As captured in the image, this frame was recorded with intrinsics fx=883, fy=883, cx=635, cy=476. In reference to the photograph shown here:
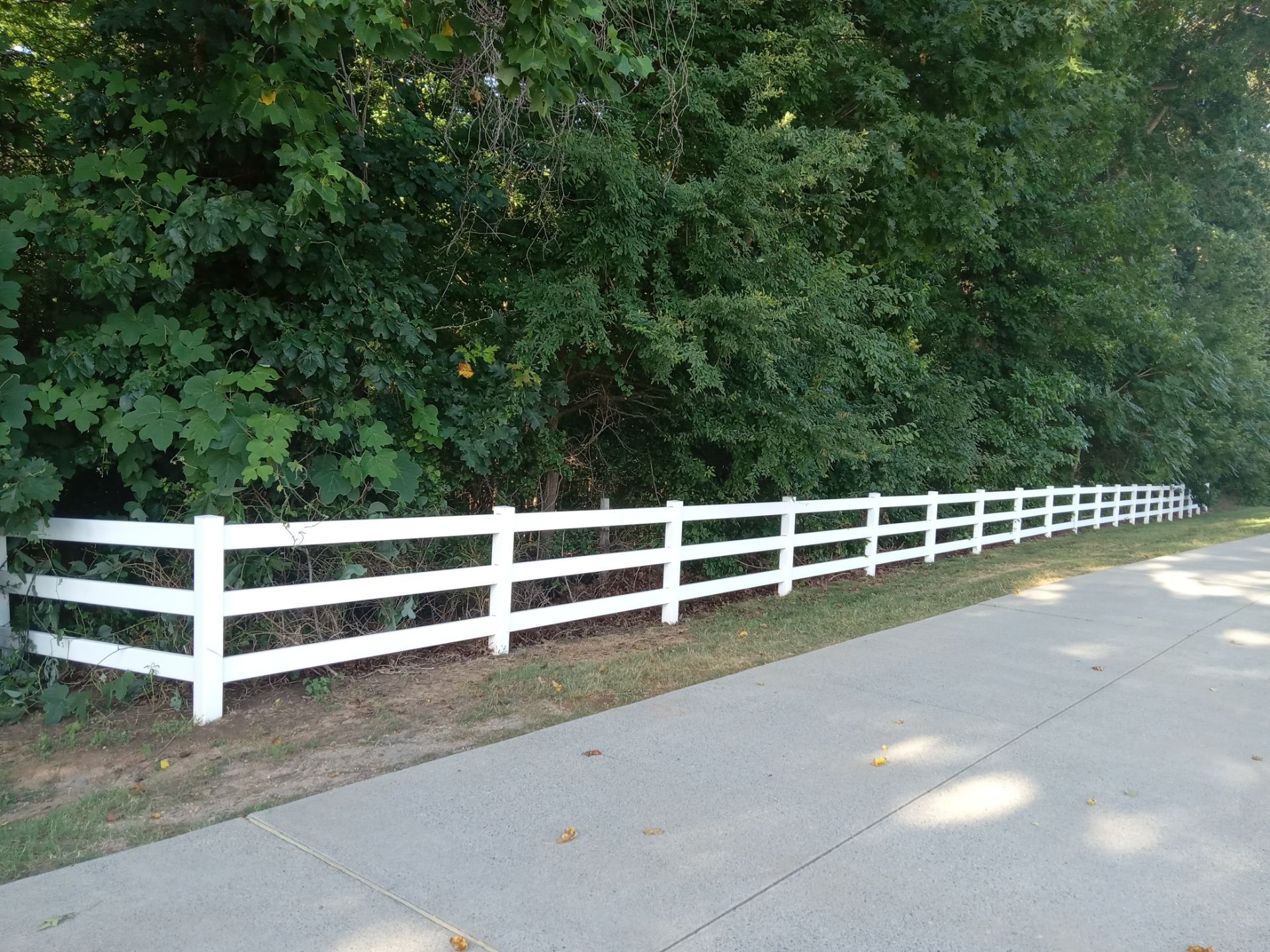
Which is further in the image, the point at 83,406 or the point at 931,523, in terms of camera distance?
the point at 931,523

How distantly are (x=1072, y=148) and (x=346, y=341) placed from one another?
54.7ft

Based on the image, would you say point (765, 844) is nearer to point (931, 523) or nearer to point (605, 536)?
point (605, 536)

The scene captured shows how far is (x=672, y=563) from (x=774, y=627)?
1137mm

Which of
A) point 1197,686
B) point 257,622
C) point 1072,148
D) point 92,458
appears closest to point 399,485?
point 257,622

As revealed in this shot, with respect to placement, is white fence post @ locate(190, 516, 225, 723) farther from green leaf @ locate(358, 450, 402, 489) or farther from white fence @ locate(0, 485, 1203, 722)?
green leaf @ locate(358, 450, 402, 489)

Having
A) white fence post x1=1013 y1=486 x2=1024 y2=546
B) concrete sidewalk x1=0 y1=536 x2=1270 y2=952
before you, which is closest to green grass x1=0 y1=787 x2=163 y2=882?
concrete sidewalk x1=0 y1=536 x2=1270 y2=952

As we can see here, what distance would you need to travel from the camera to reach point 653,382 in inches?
351

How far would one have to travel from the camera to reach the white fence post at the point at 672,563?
27.0 ft

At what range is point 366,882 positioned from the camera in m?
3.35

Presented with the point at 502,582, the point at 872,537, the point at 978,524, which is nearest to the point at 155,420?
the point at 502,582

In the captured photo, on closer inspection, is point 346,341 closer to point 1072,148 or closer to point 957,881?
point 957,881

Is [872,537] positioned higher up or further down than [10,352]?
further down

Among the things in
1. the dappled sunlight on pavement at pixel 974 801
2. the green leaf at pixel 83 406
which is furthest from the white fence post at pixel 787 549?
the green leaf at pixel 83 406

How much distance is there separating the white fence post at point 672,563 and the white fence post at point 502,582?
187cm
